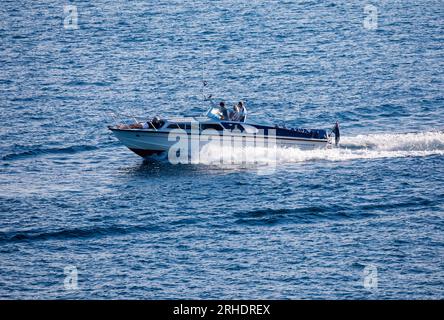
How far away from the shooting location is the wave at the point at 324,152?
2302 inches

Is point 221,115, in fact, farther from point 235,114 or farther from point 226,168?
point 226,168

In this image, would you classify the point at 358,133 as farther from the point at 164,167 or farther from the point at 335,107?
the point at 164,167

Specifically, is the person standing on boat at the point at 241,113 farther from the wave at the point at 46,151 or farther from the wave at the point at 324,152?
the wave at the point at 46,151

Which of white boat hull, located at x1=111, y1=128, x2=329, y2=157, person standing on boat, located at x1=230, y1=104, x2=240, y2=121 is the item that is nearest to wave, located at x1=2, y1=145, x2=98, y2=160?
white boat hull, located at x1=111, y1=128, x2=329, y2=157

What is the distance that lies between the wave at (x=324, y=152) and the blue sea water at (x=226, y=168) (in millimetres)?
160

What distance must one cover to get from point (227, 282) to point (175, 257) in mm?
3562

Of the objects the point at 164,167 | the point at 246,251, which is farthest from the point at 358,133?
the point at 246,251

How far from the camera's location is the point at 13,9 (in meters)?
103

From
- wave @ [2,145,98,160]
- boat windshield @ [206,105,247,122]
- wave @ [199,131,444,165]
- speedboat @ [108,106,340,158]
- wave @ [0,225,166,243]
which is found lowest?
wave @ [0,225,166,243]

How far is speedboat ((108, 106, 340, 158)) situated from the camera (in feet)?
191

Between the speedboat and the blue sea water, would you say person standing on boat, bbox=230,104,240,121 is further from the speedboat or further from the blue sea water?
the blue sea water

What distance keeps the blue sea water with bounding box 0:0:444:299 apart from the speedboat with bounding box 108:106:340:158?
3.21 ft

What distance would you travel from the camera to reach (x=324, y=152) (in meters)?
59.1

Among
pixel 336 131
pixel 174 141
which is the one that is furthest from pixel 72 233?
pixel 336 131
